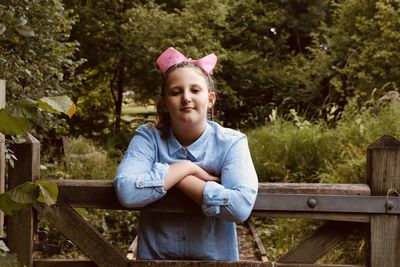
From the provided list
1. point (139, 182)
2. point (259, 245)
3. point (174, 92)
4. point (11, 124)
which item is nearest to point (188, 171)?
point (139, 182)

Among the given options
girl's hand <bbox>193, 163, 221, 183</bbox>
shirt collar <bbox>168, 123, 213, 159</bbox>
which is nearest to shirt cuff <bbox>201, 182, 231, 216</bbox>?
girl's hand <bbox>193, 163, 221, 183</bbox>

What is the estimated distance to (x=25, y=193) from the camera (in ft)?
5.35

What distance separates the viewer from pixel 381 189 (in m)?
2.42

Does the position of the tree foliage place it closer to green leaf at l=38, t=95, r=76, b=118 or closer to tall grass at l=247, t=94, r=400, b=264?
tall grass at l=247, t=94, r=400, b=264

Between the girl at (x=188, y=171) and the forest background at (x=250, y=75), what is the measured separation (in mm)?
3428

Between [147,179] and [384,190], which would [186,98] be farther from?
[384,190]

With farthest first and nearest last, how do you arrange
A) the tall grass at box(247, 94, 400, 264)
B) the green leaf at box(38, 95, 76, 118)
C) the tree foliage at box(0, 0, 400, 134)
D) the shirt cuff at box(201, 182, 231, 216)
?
the tree foliage at box(0, 0, 400, 134) → the tall grass at box(247, 94, 400, 264) → the shirt cuff at box(201, 182, 231, 216) → the green leaf at box(38, 95, 76, 118)

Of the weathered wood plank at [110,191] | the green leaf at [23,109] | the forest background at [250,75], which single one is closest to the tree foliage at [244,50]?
the forest background at [250,75]

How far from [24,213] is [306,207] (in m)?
1.09

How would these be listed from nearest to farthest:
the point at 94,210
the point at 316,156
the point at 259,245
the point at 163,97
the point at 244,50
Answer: the point at 163,97, the point at 259,245, the point at 94,210, the point at 316,156, the point at 244,50

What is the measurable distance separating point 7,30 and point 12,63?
3.02 metres

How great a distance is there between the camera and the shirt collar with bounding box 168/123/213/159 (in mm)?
2352

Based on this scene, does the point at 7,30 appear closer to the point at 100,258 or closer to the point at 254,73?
the point at 100,258

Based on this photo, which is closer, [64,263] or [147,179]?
[147,179]
